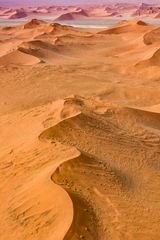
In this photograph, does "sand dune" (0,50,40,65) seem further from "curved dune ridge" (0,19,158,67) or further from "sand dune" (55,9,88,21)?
"sand dune" (55,9,88,21)

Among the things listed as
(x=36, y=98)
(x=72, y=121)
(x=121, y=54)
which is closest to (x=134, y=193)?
(x=72, y=121)

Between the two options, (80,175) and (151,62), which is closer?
(80,175)

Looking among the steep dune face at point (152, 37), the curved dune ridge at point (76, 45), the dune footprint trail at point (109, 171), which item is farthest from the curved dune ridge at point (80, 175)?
the steep dune face at point (152, 37)

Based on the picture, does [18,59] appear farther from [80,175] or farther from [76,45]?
[80,175]

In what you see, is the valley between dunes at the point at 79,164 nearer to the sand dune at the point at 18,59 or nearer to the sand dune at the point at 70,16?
the sand dune at the point at 18,59

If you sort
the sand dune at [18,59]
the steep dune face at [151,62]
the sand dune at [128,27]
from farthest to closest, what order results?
the sand dune at [128,27] < the sand dune at [18,59] < the steep dune face at [151,62]

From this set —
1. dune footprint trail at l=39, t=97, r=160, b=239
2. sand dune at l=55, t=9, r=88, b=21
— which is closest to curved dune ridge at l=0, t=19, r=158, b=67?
dune footprint trail at l=39, t=97, r=160, b=239

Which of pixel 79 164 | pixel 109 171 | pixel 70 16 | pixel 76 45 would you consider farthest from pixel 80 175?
pixel 70 16

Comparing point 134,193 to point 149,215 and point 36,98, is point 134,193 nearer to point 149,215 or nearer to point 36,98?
point 149,215
